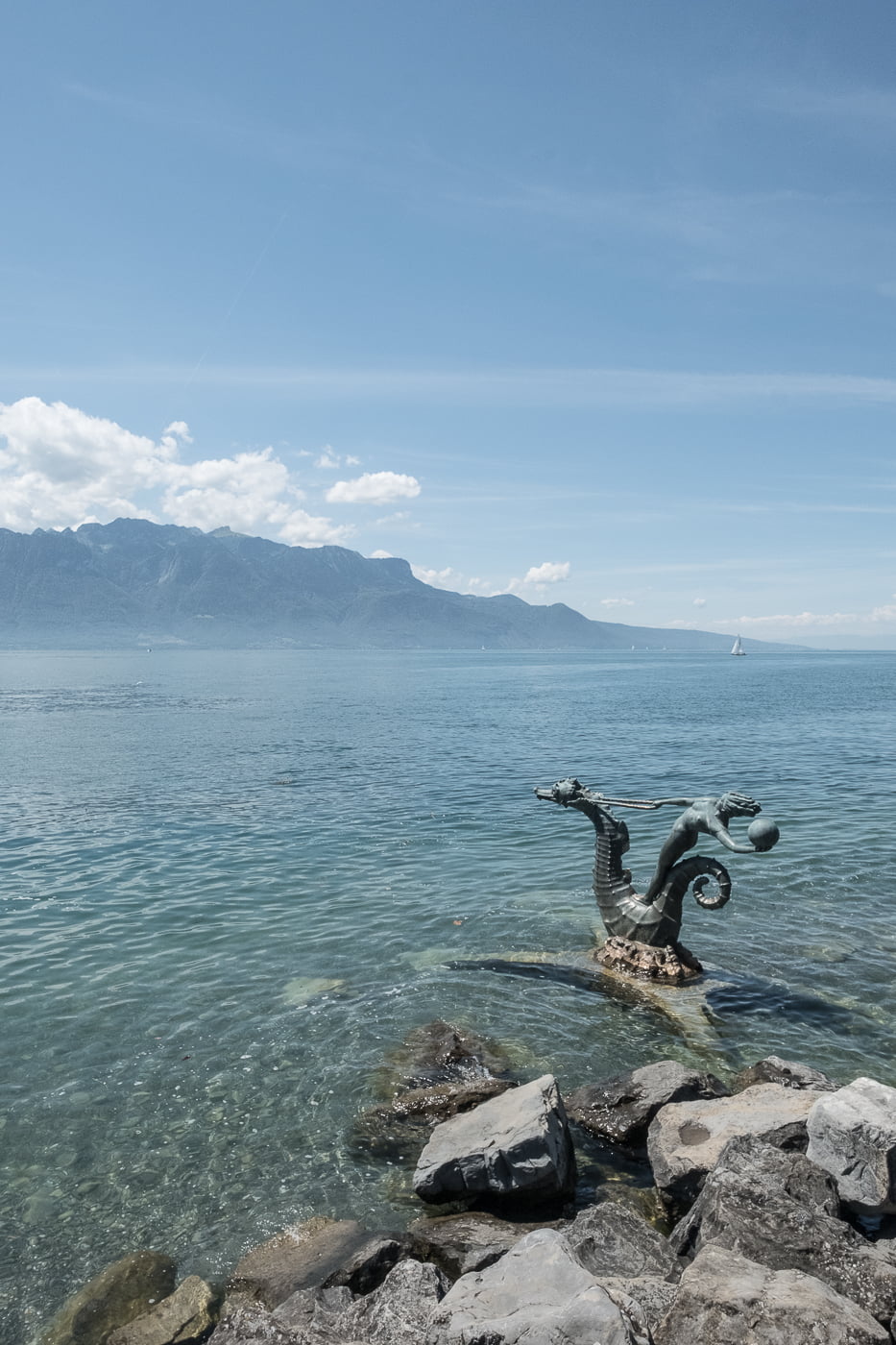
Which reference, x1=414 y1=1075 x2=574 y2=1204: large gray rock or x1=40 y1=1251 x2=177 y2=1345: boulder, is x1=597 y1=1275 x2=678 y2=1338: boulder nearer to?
x1=414 y1=1075 x2=574 y2=1204: large gray rock

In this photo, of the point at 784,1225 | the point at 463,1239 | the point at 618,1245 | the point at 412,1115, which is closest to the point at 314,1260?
the point at 463,1239

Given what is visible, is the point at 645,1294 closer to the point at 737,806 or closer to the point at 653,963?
the point at 737,806

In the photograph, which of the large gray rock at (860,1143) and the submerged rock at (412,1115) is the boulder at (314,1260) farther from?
the large gray rock at (860,1143)

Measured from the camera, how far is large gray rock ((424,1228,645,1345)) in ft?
23.0

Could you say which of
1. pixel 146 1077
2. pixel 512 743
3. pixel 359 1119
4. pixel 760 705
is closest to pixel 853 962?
pixel 359 1119

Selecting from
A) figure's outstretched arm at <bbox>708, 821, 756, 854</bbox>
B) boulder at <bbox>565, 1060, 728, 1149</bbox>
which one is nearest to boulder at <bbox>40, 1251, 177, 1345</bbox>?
boulder at <bbox>565, 1060, 728, 1149</bbox>

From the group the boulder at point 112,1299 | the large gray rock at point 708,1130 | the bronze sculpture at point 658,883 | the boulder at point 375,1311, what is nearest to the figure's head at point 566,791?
the bronze sculpture at point 658,883

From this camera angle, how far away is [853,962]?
63.8 feet

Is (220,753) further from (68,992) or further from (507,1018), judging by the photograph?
(507,1018)

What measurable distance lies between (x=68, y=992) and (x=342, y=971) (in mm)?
6116

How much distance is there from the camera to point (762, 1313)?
22.8 ft

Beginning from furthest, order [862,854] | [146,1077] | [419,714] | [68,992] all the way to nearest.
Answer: [419,714] < [862,854] < [68,992] < [146,1077]

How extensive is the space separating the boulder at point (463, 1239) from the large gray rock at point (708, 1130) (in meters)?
1.66

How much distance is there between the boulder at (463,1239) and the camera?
9445 mm
